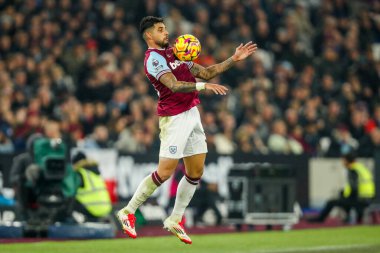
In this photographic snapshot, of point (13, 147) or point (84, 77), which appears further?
→ point (84, 77)

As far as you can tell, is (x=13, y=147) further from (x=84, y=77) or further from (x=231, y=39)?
(x=231, y=39)

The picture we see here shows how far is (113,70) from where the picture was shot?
22.2 m

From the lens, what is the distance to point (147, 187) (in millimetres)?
12016

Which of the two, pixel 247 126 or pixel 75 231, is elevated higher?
pixel 247 126

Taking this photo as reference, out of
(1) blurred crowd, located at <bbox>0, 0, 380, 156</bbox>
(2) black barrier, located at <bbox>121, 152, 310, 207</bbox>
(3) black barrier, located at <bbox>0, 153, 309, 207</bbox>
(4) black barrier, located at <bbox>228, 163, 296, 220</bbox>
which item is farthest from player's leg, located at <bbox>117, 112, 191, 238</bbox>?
(2) black barrier, located at <bbox>121, 152, 310, 207</bbox>

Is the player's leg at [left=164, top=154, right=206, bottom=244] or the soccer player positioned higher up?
the soccer player

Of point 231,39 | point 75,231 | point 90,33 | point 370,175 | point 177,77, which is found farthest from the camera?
point 231,39

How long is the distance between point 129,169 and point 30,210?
11.6ft

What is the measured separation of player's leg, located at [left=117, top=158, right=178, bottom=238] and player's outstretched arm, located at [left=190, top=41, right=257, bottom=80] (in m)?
1.07

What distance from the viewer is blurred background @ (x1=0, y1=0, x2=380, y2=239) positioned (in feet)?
62.4

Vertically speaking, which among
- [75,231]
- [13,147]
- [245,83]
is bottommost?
[75,231]

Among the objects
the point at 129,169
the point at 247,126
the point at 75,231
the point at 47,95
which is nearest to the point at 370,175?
the point at 247,126

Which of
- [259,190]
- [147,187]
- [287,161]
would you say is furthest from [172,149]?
[287,161]

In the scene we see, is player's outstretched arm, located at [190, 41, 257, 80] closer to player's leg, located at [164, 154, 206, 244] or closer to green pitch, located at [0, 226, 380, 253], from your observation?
player's leg, located at [164, 154, 206, 244]
